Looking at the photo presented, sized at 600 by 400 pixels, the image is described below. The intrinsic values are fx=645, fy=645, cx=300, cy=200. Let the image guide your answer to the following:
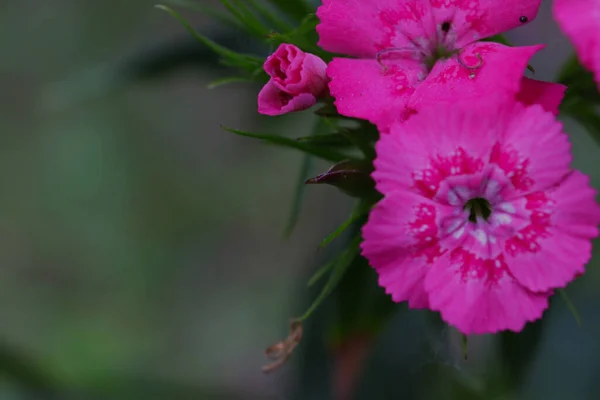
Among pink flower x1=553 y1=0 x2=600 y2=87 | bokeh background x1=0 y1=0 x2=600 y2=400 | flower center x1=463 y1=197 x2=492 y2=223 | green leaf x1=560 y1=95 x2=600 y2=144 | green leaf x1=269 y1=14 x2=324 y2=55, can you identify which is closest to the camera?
pink flower x1=553 y1=0 x2=600 y2=87

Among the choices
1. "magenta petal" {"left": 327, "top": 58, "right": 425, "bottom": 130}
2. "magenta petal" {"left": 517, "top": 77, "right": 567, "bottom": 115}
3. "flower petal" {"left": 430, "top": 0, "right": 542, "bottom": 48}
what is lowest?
"magenta petal" {"left": 327, "top": 58, "right": 425, "bottom": 130}

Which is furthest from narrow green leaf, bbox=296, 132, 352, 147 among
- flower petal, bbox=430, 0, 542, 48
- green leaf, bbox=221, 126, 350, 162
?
flower petal, bbox=430, 0, 542, 48

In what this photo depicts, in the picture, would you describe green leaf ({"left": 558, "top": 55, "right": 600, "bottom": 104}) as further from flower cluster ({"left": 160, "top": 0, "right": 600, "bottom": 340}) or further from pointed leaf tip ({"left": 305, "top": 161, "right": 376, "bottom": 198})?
pointed leaf tip ({"left": 305, "top": 161, "right": 376, "bottom": 198})

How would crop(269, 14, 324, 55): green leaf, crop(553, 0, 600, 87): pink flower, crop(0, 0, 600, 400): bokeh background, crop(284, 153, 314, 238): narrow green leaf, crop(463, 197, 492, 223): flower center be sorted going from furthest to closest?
crop(0, 0, 600, 400): bokeh background
crop(284, 153, 314, 238): narrow green leaf
crop(269, 14, 324, 55): green leaf
crop(463, 197, 492, 223): flower center
crop(553, 0, 600, 87): pink flower

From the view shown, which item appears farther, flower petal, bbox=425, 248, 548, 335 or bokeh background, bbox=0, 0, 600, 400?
bokeh background, bbox=0, 0, 600, 400

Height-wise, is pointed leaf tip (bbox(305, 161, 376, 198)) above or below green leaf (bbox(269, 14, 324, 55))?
below

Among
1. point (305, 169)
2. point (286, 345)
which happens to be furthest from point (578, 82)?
point (286, 345)

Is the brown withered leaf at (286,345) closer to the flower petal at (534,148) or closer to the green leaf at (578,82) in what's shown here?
the flower petal at (534,148)

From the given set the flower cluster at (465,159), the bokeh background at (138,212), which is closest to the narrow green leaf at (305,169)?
the flower cluster at (465,159)

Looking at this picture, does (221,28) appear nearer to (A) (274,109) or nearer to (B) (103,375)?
(A) (274,109)
